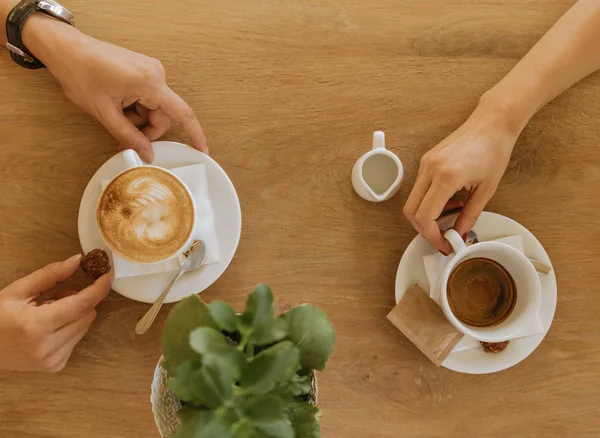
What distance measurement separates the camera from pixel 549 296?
967 millimetres

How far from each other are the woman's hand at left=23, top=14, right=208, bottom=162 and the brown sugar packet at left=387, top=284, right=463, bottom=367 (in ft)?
1.65

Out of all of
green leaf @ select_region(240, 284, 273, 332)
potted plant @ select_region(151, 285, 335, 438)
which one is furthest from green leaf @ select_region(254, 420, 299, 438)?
green leaf @ select_region(240, 284, 273, 332)

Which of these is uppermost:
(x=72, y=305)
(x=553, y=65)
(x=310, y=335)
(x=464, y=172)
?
(x=553, y=65)

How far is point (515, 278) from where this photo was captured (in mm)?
930

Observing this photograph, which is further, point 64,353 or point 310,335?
point 64,353

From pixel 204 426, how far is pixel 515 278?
675 millimetres

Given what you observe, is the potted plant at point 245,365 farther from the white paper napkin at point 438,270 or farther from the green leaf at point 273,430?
the white paper napkin at point 438,270

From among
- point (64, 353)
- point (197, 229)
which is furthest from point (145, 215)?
point (64, 353)

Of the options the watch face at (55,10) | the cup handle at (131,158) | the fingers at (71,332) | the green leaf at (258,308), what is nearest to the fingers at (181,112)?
the cup handle at (131,158)

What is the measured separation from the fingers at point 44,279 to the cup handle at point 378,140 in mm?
604

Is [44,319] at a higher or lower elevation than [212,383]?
lower

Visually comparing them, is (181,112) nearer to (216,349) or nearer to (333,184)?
(333,184)

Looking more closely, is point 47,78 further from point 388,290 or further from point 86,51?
point 388,290

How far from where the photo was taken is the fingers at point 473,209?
3.07ft
